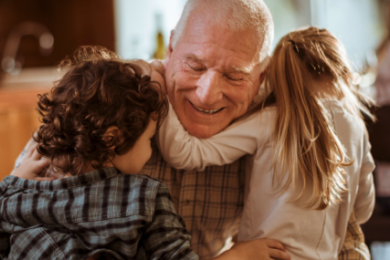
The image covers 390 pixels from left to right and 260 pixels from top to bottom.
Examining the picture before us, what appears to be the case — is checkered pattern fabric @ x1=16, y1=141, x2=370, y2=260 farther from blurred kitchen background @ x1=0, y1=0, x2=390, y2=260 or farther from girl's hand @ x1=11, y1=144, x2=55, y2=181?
blurred kitchen background @ x1=0, y1=0, x2=390, y2=260

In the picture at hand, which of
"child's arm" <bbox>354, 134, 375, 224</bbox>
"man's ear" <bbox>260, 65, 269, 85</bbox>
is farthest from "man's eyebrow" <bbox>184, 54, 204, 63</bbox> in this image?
"child's arm" <bbox>354, 134, 375, 224</bbox>

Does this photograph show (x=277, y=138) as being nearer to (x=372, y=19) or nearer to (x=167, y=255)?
(x=167, y=255)

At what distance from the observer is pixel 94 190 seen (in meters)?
0.97

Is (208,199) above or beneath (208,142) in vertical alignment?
beneath

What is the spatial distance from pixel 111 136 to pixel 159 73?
334 millimetres

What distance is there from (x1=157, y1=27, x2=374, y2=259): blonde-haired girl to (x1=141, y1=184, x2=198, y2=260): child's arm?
20cm

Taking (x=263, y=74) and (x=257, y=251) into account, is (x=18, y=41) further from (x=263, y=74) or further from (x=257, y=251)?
(x=257, y=251)

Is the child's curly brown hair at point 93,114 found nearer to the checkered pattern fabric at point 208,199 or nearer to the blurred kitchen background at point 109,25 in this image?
the checkered pattern fabric at point 208,199

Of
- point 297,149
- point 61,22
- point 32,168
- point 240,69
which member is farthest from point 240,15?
point 61,22

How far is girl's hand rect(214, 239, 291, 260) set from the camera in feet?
3.54

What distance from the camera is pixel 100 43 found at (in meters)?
3.77

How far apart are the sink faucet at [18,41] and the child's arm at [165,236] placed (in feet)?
10.9

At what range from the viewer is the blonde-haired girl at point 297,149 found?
111 cm

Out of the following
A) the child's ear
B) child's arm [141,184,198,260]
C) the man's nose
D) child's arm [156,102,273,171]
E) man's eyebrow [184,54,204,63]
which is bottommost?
child's arm [141,184,198,260]
